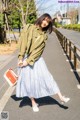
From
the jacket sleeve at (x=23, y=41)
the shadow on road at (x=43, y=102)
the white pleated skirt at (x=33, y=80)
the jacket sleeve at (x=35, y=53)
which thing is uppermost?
the jacket sleeve at (x=23, y=41)

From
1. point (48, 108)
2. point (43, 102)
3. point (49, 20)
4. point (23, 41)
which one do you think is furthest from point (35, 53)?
point (43, 102)

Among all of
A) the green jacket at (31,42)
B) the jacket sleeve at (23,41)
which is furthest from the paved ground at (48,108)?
the jacket sleeve at (23,41)

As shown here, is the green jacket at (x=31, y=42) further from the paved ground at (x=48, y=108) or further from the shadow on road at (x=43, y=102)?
the shadow on road at (x=43, y=102)

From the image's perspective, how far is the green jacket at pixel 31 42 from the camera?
639 centimetres

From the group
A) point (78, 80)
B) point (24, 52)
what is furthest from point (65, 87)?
point (24, 52)

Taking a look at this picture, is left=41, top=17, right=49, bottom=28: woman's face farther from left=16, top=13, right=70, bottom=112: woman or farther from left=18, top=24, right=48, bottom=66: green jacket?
left=18, top=24, right=48, bottom=66: green jacket

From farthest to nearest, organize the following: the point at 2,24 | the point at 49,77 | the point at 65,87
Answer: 1. the point at 2,24
2. the point at 65,87
3. the point at 49,77

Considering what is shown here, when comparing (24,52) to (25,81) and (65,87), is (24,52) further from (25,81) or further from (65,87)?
(65,87)

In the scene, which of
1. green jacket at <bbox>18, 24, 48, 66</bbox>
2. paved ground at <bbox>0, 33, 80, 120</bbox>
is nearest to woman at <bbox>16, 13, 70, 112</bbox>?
green jacket at <bbox>18, 24, 48, 66</bbox>

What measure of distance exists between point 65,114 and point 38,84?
72cm

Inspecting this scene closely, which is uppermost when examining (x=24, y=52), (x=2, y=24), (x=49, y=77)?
(x=24, y=52)

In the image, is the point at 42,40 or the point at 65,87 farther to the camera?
the point at 65,87

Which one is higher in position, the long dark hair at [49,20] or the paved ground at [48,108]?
the long dark hair at [49,20]

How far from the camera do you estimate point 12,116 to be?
646 centimetres
